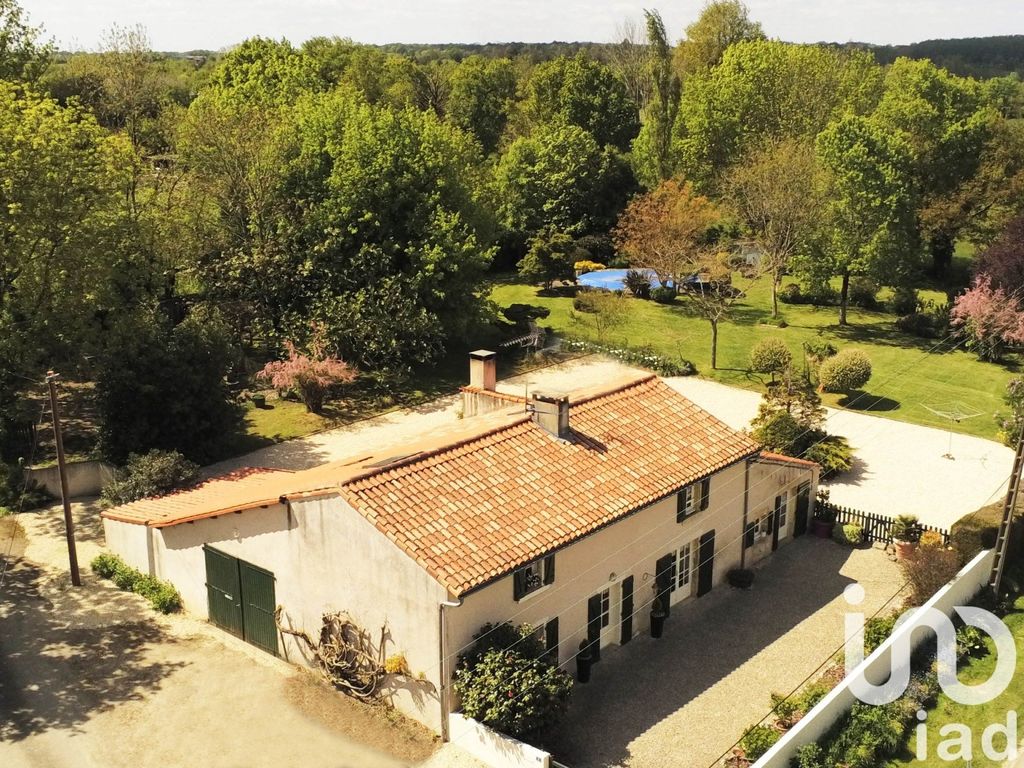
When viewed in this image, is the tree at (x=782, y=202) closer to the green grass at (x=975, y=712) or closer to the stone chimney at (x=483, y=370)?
the stone chimney at (x=483, y=370)

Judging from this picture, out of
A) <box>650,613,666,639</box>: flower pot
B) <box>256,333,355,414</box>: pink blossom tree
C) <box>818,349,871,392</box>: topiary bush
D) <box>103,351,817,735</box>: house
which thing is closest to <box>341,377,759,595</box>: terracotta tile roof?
<box>103,351,817,735</box>: house

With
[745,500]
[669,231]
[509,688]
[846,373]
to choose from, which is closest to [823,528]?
[745,500]

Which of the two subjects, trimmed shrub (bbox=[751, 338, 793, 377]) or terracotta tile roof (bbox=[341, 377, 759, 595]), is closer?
terracotta tile roof (bbox=[341, 377, 759, 595])

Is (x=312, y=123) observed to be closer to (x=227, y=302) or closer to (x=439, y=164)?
(x=439, y=164)

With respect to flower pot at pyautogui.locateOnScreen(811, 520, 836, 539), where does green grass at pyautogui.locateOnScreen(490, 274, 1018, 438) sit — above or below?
above

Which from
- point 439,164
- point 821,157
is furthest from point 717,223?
point 439,164

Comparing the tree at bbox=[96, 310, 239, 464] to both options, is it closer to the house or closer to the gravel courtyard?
the house

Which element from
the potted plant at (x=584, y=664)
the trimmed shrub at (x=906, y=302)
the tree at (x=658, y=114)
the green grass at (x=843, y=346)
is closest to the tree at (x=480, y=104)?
the tree at (x=658, y=114)

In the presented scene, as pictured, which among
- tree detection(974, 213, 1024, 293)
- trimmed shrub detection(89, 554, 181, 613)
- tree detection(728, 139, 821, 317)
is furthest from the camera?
tree detection(728, 139, 821, 317)
